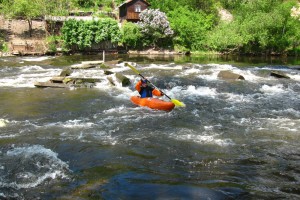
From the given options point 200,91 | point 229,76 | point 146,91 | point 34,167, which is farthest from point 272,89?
point 34,167

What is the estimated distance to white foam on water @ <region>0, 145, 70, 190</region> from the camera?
287 inches

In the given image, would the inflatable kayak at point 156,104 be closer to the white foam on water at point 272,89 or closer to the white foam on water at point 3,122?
the white foam on water at point 3,122

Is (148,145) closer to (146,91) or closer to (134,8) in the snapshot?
(146,91)

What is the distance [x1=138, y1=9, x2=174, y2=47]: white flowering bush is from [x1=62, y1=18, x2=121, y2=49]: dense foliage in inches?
123

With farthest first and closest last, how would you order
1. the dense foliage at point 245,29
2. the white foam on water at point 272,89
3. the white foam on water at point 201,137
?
the dense foliage at point 245,29
the white foam on water at point 272,89
the white foam on water at point 201,137

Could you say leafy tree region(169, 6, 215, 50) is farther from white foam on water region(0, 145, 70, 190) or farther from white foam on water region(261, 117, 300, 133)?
white foam on water region(0, 145, 70, 190)

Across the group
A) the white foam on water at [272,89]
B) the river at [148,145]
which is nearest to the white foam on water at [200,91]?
the river at [148,145]

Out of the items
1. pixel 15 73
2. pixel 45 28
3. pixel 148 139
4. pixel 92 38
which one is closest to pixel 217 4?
pixel 92 38

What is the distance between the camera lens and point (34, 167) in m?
7.99

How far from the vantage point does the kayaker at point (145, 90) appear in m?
13.9

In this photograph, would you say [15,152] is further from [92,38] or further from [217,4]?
[217,4]

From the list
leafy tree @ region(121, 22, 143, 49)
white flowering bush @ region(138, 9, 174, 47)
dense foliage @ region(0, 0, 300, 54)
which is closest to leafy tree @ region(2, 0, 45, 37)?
dense foliage @ region(0, 0, 300, 54)

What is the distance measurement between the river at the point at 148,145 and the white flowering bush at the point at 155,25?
20.7m

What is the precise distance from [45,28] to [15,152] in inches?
1253
